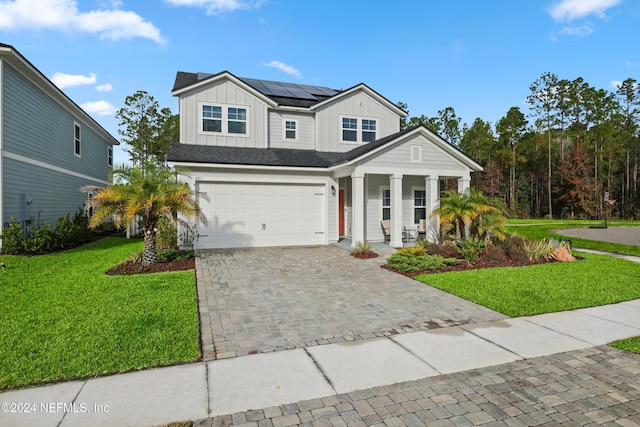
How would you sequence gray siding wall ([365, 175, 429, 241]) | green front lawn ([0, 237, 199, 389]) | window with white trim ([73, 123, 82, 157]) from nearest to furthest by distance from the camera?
green front lawn ([0, 237, 199, 389]) → gray siding wall ([365, 175, 429, 241]) → window with white trim ([73, 123, 82, 157])

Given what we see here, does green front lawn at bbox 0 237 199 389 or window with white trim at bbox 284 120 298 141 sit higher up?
window with white trim at bbox 284 120 298 141

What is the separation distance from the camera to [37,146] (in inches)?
497

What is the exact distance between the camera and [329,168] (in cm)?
1281

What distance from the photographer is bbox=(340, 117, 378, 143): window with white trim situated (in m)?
15.1

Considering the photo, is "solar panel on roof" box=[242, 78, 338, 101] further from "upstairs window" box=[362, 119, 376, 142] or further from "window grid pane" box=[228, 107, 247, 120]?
"upstairs window" box=[362, 119, 376, 142]

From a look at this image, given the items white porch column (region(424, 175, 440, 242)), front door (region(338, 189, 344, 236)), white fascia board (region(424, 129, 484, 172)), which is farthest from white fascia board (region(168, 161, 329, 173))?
white fascia board (region(424, 129, 484, 172))

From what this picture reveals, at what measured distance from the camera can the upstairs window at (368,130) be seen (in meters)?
15.4

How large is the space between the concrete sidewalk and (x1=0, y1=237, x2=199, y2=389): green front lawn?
338 mm

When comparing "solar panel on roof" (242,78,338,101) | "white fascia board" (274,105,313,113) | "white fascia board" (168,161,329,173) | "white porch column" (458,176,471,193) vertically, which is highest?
"solar panel on roof" (242,78,338,101)

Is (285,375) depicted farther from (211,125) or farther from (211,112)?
(211,112)

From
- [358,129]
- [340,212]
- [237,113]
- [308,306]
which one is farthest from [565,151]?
[308,306]

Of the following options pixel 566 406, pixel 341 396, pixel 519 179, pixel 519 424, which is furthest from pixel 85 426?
pixel 519 179

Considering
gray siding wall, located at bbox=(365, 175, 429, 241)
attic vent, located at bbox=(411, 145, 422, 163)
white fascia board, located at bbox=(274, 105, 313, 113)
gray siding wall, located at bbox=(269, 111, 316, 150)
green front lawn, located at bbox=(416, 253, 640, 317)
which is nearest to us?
green front lawn, located at bbox=(416, 253, 640, 317)

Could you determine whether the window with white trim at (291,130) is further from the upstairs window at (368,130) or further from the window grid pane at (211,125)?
the upstairs window at (368,130)
